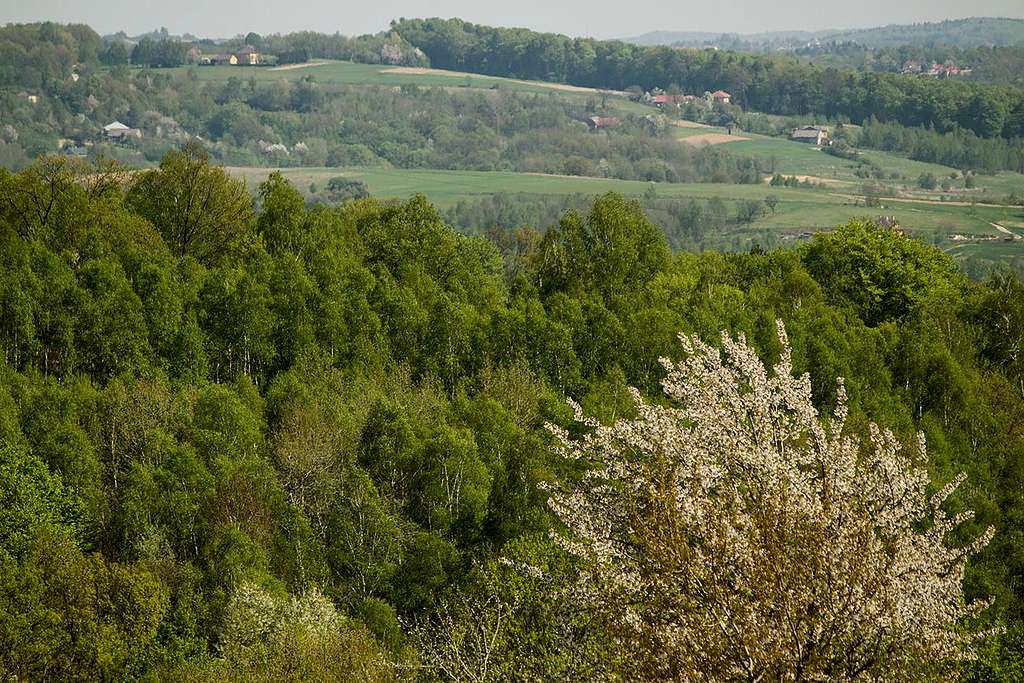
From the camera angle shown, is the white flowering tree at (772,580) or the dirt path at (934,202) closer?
the white flowering tree at (772,580)

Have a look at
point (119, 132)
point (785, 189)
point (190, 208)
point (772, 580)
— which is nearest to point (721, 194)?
point (785, 189)

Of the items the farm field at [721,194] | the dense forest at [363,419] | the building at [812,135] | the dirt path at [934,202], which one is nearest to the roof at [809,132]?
the building at [812,135]

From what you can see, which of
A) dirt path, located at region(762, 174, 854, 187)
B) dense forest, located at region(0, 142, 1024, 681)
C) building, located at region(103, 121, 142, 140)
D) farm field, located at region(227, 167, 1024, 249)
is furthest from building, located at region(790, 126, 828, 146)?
dense forest, located at region(0, 142, 1024, 681)

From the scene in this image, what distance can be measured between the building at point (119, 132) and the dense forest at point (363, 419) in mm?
123311

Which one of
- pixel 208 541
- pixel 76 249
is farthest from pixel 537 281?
pixel 208 541

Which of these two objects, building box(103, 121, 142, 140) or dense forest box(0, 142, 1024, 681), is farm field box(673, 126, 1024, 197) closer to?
building box(103, 121, 142, 140)

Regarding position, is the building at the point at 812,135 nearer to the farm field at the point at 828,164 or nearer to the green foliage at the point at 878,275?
the farm field at the point at 828,164

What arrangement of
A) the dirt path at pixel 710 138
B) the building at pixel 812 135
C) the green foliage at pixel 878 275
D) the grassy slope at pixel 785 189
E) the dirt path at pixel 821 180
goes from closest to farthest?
the green foliage at pixel 878 275 < the grassy slope at pixel 785 189 < the dirt path at pixel 821 180 < the dirt path at pixel 710 138 < the building at pixel 812 135

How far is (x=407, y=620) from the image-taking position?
1179 inches

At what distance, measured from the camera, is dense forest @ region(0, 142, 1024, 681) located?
23.8m

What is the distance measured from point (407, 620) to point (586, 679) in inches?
552

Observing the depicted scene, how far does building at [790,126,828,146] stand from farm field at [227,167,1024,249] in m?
38.8

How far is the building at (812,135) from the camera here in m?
186

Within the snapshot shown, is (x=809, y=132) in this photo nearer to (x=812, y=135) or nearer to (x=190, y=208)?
(x=812, y=135)
